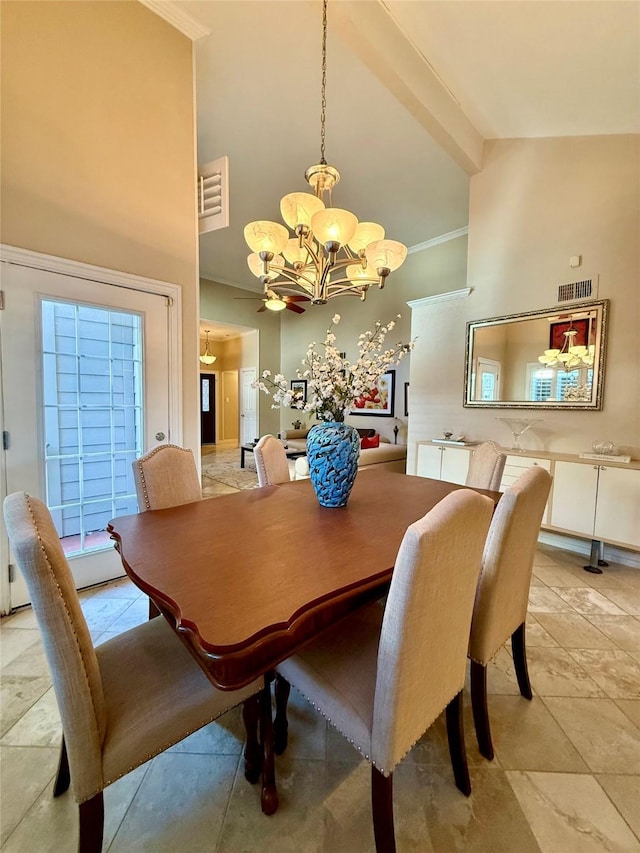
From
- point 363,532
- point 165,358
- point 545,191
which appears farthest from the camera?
point 545,191

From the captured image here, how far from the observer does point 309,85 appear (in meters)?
2.82

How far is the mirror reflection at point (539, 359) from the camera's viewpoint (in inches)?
119

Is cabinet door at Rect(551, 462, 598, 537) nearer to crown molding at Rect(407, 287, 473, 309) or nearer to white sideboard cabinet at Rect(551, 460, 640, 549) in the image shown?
white sideboard cabinet at Rect(551, 460, 640, 549)

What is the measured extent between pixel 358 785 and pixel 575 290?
3.75 m

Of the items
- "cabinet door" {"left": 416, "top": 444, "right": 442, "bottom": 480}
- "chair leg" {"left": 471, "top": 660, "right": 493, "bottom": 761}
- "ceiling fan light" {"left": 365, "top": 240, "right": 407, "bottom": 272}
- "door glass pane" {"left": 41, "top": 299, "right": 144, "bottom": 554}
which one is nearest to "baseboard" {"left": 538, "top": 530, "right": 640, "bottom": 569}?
"cabinet door" {"left": 416, "top": 444, "right": 442, "bottom": 480}

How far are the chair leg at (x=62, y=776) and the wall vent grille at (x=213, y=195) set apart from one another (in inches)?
122

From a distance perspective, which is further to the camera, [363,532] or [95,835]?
[363,532]

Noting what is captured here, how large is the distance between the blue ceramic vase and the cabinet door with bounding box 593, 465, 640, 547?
230 centimetres

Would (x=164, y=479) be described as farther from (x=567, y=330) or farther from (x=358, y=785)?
(x=567, y=330)

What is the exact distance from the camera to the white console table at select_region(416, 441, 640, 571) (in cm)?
262

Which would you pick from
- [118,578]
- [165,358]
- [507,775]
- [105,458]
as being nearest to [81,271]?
[165,358]

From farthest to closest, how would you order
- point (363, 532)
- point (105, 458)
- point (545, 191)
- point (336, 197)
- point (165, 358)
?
1. point (336, 197)
2. point (545, 191)
3. point (165, 358)
4. point (105, 458)
5. point (363, 532)

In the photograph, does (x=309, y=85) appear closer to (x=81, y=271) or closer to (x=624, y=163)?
(x=81, y=271)

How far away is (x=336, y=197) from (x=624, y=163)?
9.32 feet
